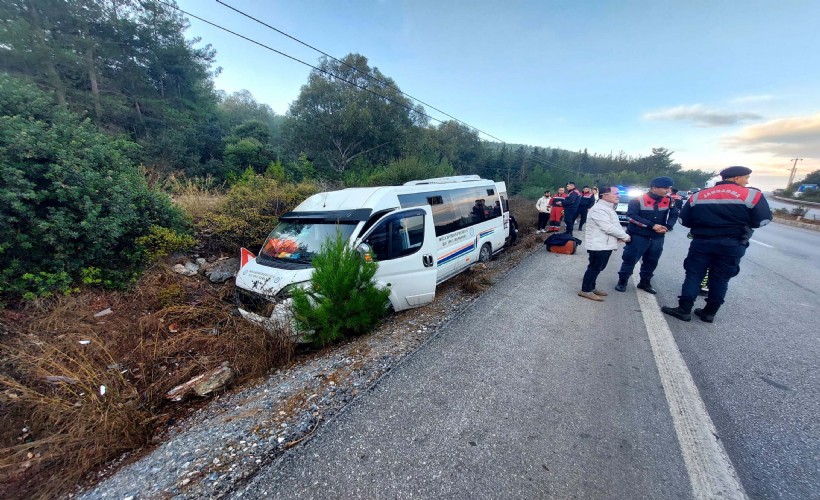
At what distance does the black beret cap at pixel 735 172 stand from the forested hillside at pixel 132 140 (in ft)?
26.6

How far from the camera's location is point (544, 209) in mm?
10312

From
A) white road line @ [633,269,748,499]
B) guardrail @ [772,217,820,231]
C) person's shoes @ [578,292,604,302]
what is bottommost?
guardrail @ [772,217,820,231]

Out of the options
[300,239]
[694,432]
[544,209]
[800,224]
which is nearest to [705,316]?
[694,432]

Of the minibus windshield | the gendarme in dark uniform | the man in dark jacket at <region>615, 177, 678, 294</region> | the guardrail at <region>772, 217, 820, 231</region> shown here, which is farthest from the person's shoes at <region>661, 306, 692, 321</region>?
the guardrail at <region>772, 217, 820, 231</region>

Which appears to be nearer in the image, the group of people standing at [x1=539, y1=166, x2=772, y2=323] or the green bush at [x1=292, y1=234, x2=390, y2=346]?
the green bush at [x1=292, y1=234, x2=390, y2=346]

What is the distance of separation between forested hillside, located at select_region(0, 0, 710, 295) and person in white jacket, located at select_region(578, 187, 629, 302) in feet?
21.9

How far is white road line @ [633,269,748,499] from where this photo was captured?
172 centimetres

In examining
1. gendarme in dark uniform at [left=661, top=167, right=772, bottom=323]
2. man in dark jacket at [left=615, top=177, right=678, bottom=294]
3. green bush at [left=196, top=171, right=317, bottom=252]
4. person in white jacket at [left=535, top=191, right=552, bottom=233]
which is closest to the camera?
gendarme in dark uniform at [left=661, top=167, right=772, bottom=323]

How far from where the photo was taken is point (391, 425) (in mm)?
2174

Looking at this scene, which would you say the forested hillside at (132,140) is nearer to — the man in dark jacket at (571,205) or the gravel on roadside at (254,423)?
the gravel on roadside at (254,423)

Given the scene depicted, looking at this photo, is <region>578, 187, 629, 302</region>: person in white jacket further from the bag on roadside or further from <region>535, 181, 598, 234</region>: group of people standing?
<region>535, 181, 598, 234</region>: group of people standing

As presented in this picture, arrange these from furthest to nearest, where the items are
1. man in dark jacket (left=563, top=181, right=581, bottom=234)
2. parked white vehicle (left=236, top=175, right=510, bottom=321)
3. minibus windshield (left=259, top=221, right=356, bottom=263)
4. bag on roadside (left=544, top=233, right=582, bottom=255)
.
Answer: man in dark jacket (left=563, top=181, right=581, bottom=234), bag on roadside (left=544, top=233, right=582, bottom=255), minibus windshield (left=259, top=221, right=356, bottom=263), parked white vehicle (left=236, top=175, right=510, bottom=321)

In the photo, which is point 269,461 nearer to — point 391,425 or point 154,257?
point 391,425

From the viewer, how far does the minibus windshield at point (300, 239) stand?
13.1ft
